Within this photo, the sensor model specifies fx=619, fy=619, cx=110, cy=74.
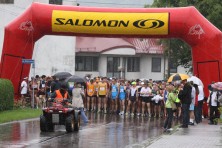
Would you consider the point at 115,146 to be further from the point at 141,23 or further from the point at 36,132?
the point at 141,23

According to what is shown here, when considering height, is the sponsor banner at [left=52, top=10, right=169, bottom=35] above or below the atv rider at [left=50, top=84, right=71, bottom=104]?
above

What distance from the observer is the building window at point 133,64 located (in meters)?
64.2

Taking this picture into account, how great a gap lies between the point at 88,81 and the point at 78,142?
1599 centimetres

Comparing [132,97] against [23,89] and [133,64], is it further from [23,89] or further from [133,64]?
[133,64]

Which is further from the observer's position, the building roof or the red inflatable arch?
the building roof

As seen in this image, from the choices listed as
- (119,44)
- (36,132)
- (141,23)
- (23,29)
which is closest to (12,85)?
(23,29)

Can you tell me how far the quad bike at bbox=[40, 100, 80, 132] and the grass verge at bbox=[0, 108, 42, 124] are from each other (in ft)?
9.66

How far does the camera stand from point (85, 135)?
60.2 feet

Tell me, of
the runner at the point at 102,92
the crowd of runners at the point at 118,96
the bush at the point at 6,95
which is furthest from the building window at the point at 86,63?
the bush at the point at 6,95

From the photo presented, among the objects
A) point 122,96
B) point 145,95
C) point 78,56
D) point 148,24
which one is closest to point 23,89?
point 122,96

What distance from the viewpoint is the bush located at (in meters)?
24.9

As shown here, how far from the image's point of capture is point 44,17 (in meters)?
26.4

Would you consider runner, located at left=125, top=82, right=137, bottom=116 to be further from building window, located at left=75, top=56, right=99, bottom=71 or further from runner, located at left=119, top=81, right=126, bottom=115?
building window, located at left=75, top=56, right=99, bottom=71

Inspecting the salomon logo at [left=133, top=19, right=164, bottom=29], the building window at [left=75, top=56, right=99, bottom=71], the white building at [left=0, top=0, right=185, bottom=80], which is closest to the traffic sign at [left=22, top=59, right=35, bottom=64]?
the salomon logo at [left=133, top=19, right=164, bottom=29]
